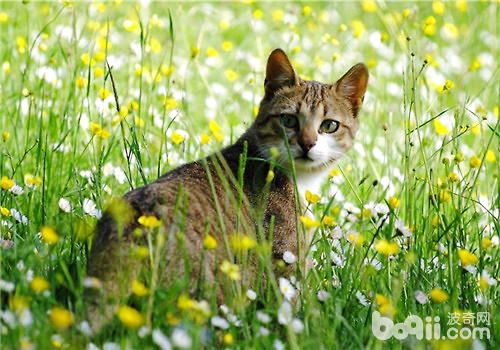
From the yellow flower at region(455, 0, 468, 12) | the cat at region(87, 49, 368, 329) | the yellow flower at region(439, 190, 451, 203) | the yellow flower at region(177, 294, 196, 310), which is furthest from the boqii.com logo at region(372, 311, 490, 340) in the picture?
the yellow flower at region(455, 0, 468, 12)

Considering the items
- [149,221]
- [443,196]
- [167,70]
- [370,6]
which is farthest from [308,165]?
[370,6]

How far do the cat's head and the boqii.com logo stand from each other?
100 centimetres

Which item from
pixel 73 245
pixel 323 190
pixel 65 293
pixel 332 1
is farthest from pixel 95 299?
pixel 332 1

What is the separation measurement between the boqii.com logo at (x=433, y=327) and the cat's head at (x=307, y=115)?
100 centimetres

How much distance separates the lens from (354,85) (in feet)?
15.1

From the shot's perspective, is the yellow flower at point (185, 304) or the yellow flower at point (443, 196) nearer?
the yellow flower at point (185, 304)

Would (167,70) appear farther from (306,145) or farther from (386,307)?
(386,307)

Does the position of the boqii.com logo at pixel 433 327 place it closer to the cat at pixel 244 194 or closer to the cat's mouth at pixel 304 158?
the cat at pixel 244 194

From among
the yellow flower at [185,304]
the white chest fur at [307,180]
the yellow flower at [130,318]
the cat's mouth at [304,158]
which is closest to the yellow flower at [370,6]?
the white chest fur at [307,180]

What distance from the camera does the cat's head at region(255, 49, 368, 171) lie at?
4.32 metres

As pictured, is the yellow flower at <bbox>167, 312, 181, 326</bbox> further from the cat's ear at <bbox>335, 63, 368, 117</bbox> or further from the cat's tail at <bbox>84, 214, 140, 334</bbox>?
the cat's ear at <bbox>335, 63, 368, 117</bbox>

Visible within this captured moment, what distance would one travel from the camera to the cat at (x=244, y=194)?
3309 mm

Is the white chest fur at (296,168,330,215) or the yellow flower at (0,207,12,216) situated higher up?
the white chest fur at (296,168,330,215)

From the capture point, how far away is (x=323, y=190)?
5051 millimetres
